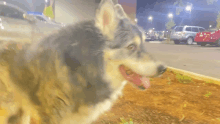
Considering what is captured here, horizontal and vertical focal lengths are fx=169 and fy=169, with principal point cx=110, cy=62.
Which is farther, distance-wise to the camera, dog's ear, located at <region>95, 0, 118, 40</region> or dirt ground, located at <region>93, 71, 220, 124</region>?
dirt ground, located at <region>93, 71, 220, 124</region>

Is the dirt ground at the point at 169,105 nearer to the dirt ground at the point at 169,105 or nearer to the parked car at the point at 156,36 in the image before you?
the dirt ground at the point at 169,105

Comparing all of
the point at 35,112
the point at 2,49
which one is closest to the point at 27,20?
the point at 2,49

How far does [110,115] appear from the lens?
288cm

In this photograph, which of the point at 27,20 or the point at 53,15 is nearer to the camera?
the point at 27,20

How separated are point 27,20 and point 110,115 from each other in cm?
527

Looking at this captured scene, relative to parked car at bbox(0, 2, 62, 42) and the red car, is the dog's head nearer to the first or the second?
parked car at bbox(0, 2, 62, 42)

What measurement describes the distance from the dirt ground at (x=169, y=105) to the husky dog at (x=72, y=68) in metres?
0.27

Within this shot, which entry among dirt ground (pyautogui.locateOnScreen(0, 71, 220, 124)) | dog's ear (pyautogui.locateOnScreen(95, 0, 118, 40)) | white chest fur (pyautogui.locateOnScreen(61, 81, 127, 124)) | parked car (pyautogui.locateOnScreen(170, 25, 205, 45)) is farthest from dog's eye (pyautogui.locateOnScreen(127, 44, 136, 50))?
parked car (pyautogui.locateOnScreen(170, 25, 205, 45))

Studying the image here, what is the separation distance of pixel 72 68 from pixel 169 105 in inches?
90.2

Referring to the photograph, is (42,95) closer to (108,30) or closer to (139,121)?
(108,30)

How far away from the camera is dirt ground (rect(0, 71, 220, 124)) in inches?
107

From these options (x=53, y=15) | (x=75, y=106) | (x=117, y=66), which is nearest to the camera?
(x=75, y=106)

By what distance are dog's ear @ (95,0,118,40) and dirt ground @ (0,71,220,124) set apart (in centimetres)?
121

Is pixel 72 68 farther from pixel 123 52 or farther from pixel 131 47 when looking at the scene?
pixel 131 47
